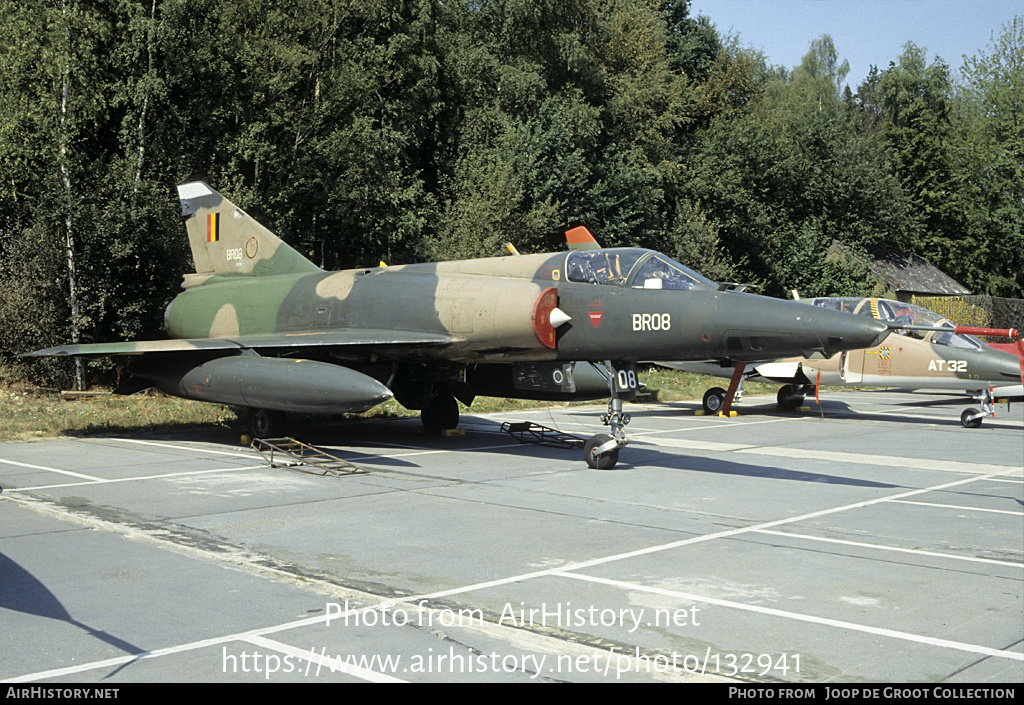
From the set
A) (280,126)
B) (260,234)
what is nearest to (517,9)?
(280,126)

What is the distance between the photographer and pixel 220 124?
73.7 feet

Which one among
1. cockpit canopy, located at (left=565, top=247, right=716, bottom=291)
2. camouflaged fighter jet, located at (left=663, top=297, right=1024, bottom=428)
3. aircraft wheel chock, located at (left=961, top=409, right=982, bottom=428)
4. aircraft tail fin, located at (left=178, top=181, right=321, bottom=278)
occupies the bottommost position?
aircraft wheel chock, located at (left=961, top=409, right=982, bottom=428)

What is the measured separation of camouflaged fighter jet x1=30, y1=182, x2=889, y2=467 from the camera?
1048cm

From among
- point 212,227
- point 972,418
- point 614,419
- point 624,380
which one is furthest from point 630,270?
point 972,418

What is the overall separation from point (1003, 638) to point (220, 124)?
21555 millimetres

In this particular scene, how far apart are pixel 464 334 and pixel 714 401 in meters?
10.2

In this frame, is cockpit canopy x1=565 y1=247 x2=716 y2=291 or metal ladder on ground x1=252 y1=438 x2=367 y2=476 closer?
cockpit canopy x1=565 y1=247 x2=716 y2=291

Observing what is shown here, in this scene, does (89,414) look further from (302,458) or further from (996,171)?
(996,171)

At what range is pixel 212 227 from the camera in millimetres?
16469

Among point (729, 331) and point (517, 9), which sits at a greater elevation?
point (517, 9)

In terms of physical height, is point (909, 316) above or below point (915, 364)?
above

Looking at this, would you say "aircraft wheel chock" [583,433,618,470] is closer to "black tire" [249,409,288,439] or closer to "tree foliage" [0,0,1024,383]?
"black tire" [249,409,288,439]

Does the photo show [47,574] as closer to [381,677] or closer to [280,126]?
[381,677]

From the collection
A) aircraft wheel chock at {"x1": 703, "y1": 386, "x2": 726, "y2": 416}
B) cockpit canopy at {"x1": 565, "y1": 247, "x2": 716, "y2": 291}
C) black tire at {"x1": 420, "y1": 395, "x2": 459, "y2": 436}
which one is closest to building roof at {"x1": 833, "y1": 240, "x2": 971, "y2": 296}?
aircraft wheel chock at {"x1": 703, "y1": 386, "x2": 726, "y2": 416}
